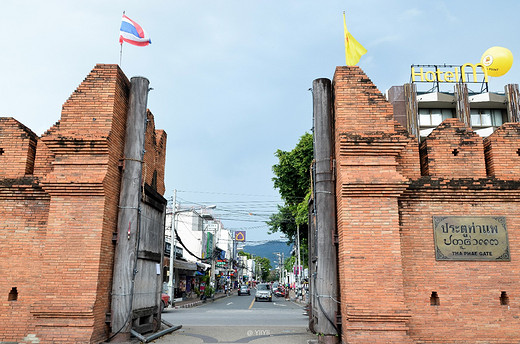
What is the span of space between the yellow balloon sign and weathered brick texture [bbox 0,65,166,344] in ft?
133

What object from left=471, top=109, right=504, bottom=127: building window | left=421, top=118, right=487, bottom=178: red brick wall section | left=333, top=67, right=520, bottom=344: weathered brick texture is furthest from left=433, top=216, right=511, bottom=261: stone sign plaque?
left=471, top=109, right=504, bottom=127: building window

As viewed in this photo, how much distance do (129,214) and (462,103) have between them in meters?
38.7

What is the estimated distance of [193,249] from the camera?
52219mm

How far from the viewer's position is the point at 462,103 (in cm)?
4084

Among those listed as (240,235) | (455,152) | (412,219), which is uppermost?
(240,235)

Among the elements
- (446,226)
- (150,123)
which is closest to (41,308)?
(150,123)

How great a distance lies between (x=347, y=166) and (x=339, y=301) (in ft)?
9.35

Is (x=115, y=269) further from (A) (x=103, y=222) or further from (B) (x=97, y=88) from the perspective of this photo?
(B) (x=97, y=88)

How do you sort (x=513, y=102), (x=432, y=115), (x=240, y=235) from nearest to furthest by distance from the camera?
(x=513, y=102), (x=432, y=115), (x=240, y=235)

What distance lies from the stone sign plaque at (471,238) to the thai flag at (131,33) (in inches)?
312

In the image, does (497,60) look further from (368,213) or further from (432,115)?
(368,213)

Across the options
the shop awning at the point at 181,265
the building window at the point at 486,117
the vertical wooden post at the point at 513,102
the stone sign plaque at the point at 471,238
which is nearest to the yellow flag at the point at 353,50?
the stone sign plaque at the point at 471,238

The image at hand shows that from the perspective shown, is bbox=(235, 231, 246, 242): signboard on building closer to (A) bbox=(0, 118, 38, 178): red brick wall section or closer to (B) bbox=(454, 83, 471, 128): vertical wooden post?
(B) bbox=(454, 83, 471, 128): vertical wooden post

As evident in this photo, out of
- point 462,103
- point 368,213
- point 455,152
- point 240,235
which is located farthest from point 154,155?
point 240,235
